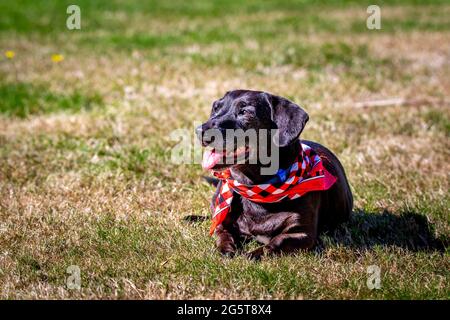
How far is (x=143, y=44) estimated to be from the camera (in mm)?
13297

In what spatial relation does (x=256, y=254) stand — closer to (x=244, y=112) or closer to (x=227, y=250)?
(x=227, y=250)

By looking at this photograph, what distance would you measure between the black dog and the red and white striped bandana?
0.16 ft

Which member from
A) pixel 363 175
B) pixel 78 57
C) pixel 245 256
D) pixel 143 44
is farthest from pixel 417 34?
pixel 245 256

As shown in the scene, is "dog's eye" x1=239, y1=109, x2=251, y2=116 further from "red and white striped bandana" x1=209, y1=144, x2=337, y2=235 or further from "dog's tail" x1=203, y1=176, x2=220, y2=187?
"dog's tail" x1=203, y1=176, x2=220, y2=187

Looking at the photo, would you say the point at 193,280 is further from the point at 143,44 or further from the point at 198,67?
the point at 143,44

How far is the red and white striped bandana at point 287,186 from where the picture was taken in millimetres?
4547

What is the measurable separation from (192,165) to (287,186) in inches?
89.3

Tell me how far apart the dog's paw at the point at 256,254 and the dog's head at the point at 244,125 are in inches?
22.5

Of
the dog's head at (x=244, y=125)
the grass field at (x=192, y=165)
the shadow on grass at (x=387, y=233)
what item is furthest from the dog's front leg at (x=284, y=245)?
the dog's head at (x=244, y=125)

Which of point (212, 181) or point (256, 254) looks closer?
point (256, 254)

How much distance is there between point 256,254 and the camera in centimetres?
446

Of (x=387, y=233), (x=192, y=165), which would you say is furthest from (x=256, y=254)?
(x=192, y=165)

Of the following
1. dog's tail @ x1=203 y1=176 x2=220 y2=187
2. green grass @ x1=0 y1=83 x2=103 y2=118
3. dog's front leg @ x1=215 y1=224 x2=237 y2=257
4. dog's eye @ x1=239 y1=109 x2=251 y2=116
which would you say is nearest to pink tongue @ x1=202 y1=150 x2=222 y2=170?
dog's eye @ x1=239 y1=109 x2=251 y2=116

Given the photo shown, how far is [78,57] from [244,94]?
7.95 metres
